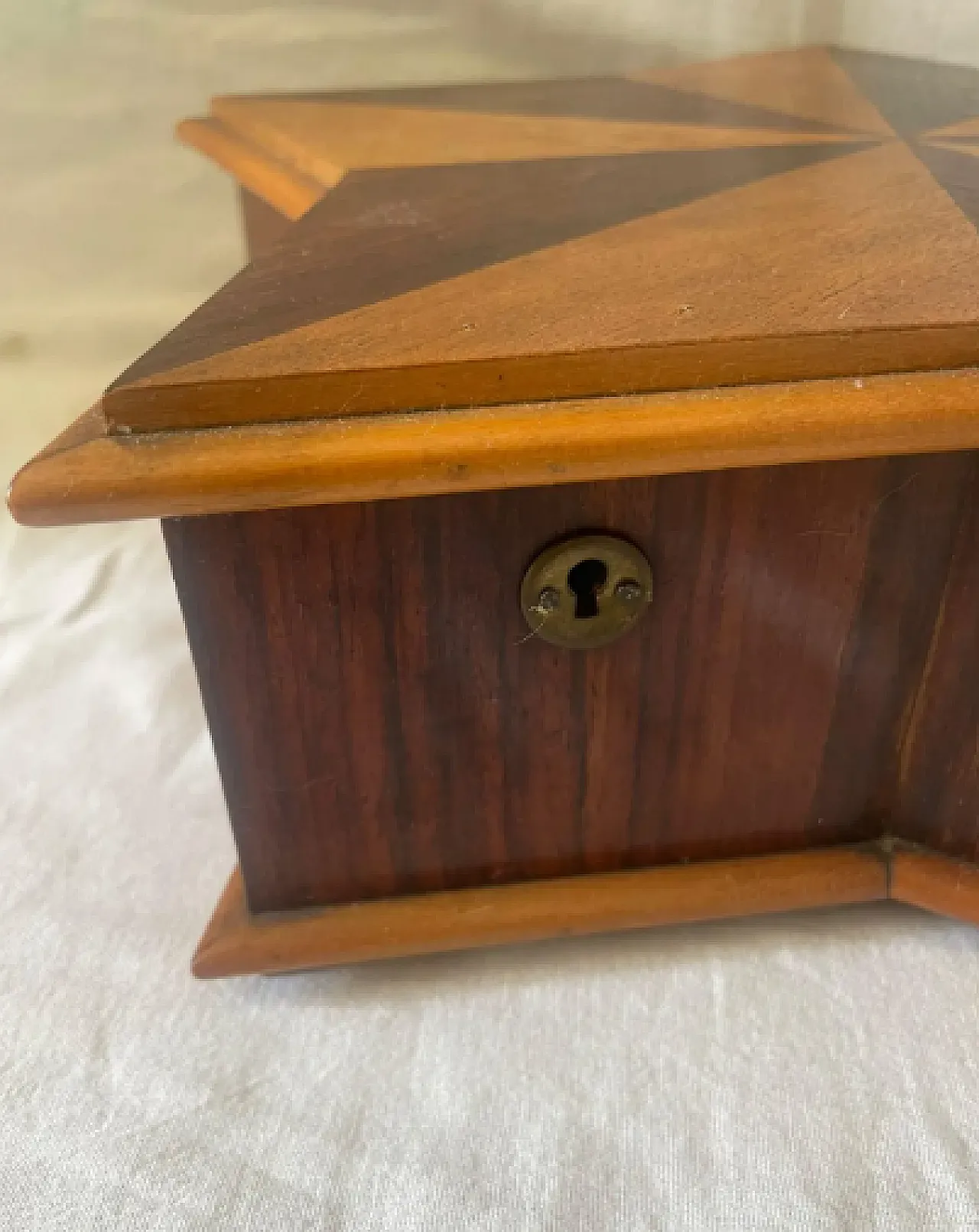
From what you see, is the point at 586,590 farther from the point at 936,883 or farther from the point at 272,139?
the point at 272,139

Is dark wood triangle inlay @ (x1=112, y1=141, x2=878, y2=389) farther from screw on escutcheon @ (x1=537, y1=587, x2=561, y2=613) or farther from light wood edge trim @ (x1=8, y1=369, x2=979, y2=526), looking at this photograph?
screw on escutcheon @ (x1=537, y1=587, x2=561, y2=613)

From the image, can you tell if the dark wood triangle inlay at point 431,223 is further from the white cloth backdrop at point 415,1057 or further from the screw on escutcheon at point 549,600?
the white cloth backdrop at point 415,1057

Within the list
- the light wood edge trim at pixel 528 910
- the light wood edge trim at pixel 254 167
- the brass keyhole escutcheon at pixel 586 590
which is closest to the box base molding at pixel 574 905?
the light wood edge trim at pixel 528 910

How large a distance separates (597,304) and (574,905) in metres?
0.34

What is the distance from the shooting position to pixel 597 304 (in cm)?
55

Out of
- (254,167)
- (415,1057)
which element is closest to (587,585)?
(415,1057)

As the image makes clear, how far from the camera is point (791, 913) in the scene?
2.40 feet

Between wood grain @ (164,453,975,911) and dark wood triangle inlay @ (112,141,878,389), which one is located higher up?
dark wood triangle inlay @ (112,141,878,389)

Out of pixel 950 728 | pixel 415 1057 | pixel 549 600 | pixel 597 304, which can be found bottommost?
pixel 415 1057

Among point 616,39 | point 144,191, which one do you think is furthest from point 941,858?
point 144,191

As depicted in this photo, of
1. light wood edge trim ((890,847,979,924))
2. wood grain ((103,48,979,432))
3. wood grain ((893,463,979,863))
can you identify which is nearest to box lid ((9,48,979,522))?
wood grain ((103,48,979,432))

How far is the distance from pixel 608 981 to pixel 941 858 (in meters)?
0.21

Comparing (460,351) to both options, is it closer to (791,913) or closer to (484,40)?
(791,913)

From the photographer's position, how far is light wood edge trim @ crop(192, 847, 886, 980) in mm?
670
